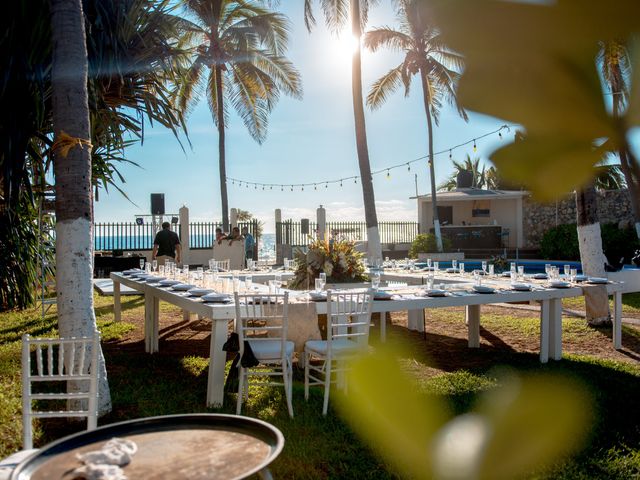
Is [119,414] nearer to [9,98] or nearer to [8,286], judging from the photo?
[9,98]

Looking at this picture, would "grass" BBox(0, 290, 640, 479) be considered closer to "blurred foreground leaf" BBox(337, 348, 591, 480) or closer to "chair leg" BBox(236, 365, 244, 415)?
"chair leg" BBox(236, 365, 244, 415)

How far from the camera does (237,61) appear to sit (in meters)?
16.5

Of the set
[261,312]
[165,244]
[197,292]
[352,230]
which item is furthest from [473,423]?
[352,230]

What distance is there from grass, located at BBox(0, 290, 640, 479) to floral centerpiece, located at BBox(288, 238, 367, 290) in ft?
3.74

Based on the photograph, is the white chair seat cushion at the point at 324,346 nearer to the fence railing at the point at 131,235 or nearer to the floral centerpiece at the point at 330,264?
the floral centerpiece at the point at 330,264

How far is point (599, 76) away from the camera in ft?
0.56

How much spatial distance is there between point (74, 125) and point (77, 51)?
0.50m

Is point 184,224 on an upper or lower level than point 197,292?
upper

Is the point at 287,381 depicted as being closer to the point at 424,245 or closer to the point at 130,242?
the point at 424,245

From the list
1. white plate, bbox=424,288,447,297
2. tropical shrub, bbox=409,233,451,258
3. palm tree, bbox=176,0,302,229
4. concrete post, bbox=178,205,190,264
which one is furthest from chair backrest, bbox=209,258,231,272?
tropical shrub, bbox=409,233,451,258

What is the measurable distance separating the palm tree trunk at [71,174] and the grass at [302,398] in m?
0.66

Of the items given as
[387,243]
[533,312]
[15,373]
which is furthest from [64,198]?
[387,243]

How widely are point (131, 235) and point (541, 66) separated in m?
17.7

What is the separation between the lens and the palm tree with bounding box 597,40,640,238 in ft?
0.57
